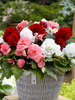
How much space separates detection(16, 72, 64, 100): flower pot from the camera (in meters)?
1.39

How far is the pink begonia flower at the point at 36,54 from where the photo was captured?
127cm

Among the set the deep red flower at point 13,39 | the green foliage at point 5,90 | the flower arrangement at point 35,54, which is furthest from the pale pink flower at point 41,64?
the green foliage at point 5,90

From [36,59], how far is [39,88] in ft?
0.82

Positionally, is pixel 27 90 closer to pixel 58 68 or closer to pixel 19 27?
pixel 58 68

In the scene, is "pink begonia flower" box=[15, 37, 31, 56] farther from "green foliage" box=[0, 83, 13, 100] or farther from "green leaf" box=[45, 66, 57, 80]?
"green foliage" box=[0, 83, 13, 100]

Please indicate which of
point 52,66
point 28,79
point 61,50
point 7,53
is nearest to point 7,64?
point 7,53

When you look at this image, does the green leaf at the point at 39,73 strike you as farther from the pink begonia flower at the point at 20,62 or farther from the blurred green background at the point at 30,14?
the blurred green background at the point at 30,14

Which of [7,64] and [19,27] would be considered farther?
[19,27]

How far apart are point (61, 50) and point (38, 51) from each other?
24 centimetres

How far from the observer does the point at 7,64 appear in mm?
1326

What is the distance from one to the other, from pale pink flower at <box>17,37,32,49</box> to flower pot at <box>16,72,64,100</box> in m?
0.21

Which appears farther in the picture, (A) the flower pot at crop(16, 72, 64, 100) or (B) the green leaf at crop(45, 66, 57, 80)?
(A) the flower pot at crop(16, 72, 64, 100)

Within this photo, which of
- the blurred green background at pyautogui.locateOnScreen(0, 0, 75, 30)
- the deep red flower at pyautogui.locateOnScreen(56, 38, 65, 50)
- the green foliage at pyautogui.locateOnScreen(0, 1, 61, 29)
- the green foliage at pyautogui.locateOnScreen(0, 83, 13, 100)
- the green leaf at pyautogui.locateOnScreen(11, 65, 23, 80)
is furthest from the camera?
the green foliage at pyautogui.locateOnScreen(0, 1, 61, 29)

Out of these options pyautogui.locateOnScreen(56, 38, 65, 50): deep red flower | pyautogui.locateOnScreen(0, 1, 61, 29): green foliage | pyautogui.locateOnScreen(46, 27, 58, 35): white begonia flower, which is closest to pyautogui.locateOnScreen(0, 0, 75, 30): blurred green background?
pyautogui.locateOnScreen(0, 1, 61, 29): green foliage
